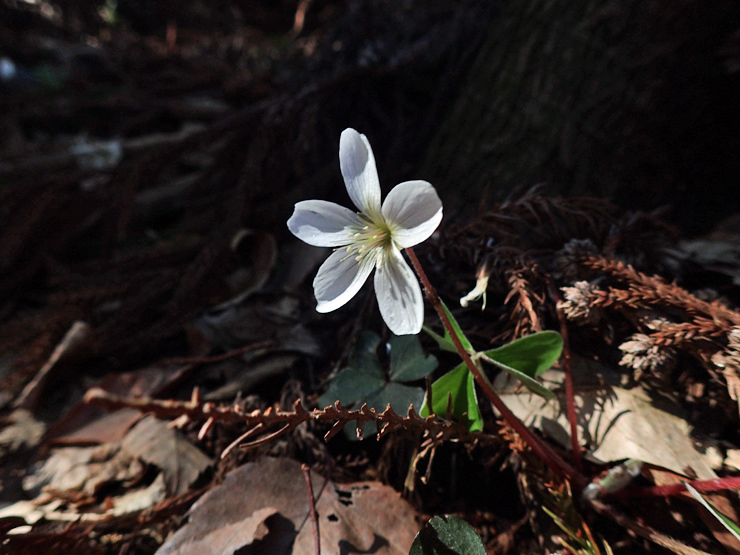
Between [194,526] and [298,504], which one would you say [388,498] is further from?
[194,526]

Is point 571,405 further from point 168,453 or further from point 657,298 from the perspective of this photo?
point 168,453

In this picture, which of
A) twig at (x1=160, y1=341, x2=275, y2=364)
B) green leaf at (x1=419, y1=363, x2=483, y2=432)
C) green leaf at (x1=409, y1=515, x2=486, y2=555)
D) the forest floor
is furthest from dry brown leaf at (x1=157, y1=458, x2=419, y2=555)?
twig at (x1=160, y1=341, x2=275, y2=364)

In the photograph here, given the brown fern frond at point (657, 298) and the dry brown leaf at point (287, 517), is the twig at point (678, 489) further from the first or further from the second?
the dry brown leaf at point (287, 517)

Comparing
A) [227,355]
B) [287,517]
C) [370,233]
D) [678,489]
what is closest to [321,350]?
[227,355]

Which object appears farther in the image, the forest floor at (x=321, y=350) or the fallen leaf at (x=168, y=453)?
the fallen leaf at (x=168, y=453)

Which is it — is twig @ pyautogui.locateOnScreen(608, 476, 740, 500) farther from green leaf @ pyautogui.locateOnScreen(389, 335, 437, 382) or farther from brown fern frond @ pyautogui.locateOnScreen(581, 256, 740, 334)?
green leaf @ pyautogui.locateOnScreen(389, 335, 437, 382)

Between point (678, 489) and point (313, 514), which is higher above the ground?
point (313, 514)

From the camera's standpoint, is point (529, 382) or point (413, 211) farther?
point (529, 382)

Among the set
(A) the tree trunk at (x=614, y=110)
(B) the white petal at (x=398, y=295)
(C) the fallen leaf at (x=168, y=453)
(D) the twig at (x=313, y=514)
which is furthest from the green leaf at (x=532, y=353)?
(C) the fallen leaf at (x=168, y=453)
